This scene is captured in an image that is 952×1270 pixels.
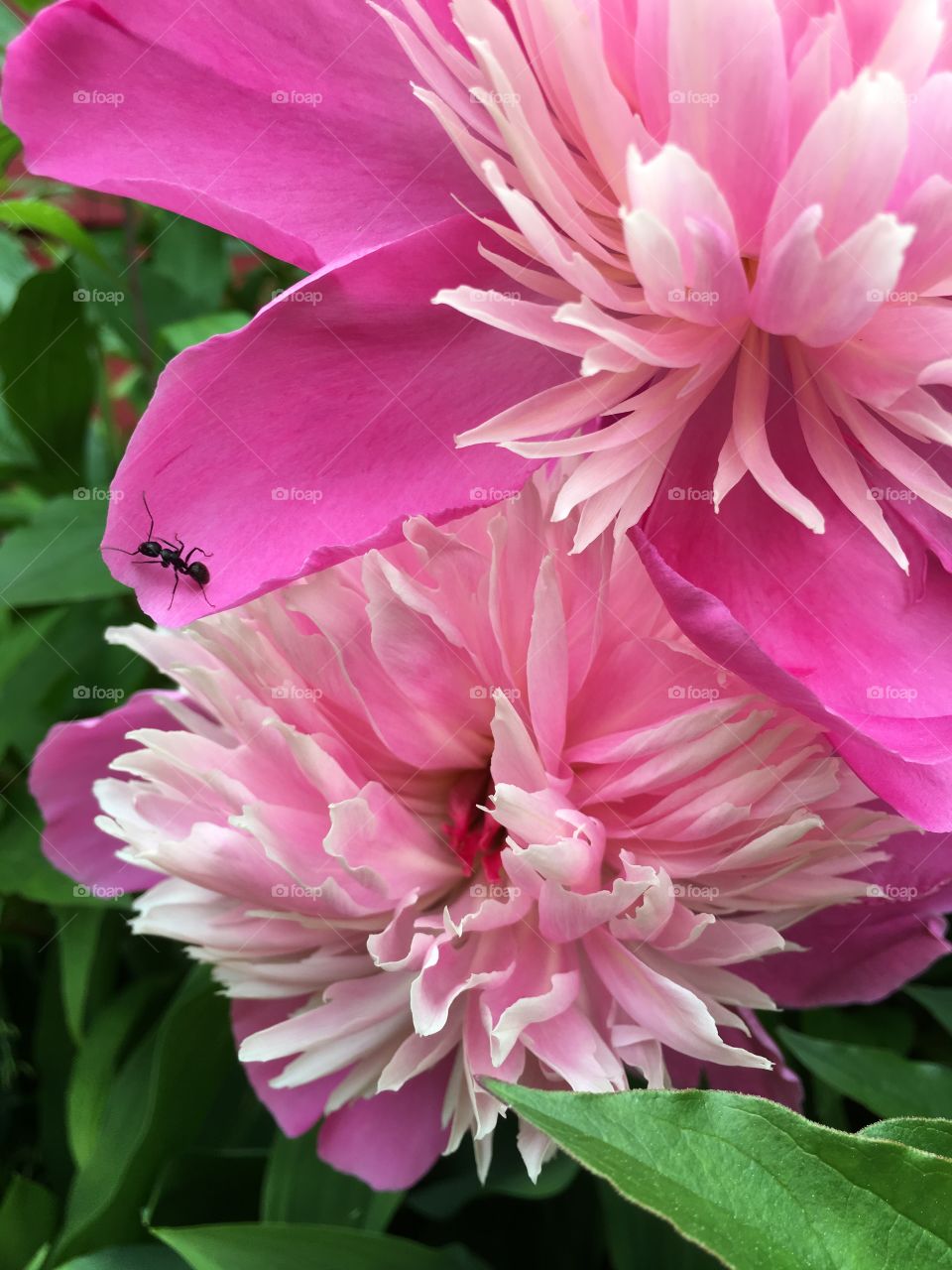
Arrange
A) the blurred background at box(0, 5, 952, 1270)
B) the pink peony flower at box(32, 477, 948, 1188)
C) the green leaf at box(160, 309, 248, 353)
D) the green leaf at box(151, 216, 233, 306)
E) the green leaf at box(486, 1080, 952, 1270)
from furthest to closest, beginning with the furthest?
the green leaf at box(151, 216, 233, 306)
the green leaf at box(160, 309, 248, 353)
the blurred background at box(0, 5, 952, 1270)
the pink peony flower at box(32, 477, 948, 1188)
the green leaf at box(486, 1080, 952, 1270)

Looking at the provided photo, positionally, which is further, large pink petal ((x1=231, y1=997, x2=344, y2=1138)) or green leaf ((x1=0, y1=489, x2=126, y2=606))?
green leaf ((x1=0, y1=489, x2=126, y2=606))

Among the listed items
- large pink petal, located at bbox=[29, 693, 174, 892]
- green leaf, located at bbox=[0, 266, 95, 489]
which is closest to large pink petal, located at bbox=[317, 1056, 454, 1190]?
large pink petal, located at bbox=[29, 693, 174, 892]

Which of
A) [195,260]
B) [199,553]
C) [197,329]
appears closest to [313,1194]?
[199,553]

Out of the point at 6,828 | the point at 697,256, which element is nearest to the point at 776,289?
the point at 697,256

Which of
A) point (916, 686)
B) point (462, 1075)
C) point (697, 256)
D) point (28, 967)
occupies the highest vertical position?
point (697, 256)

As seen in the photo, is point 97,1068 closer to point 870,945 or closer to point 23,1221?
point 23,1221

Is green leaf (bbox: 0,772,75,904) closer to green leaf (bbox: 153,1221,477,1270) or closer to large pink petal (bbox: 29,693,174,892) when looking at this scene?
large pink petal (bbox: 29,693,174,892)

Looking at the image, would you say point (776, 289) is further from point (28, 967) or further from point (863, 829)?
point (28, 967)
